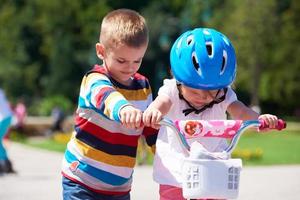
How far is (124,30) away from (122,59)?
5.8 inches

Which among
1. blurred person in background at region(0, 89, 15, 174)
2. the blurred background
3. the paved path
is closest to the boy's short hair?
the paved path

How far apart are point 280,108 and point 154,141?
2195 inches

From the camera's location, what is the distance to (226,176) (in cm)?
321

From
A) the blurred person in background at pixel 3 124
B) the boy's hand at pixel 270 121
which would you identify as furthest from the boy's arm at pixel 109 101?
the blurred person in background at pixel 3 124

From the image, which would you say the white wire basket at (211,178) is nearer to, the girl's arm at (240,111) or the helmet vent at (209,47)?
the helmet vent at (209,47)

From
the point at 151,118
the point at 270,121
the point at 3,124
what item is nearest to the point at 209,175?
the point at 151,118

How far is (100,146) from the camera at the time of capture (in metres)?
4.06

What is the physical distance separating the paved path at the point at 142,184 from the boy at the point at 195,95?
536 cm

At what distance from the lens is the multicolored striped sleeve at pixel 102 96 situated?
3.59 meters

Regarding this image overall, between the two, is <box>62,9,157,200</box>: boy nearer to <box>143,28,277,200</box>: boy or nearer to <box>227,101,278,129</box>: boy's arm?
<box>143,28,277,200</box>: boy

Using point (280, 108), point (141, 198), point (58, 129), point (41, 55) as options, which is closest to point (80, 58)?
point (41, 55)

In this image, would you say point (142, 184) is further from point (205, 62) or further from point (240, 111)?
point (205, 62)

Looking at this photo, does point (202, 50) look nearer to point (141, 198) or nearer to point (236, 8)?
point (141, 198)

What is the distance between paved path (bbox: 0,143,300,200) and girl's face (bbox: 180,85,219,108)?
5.45 meters
